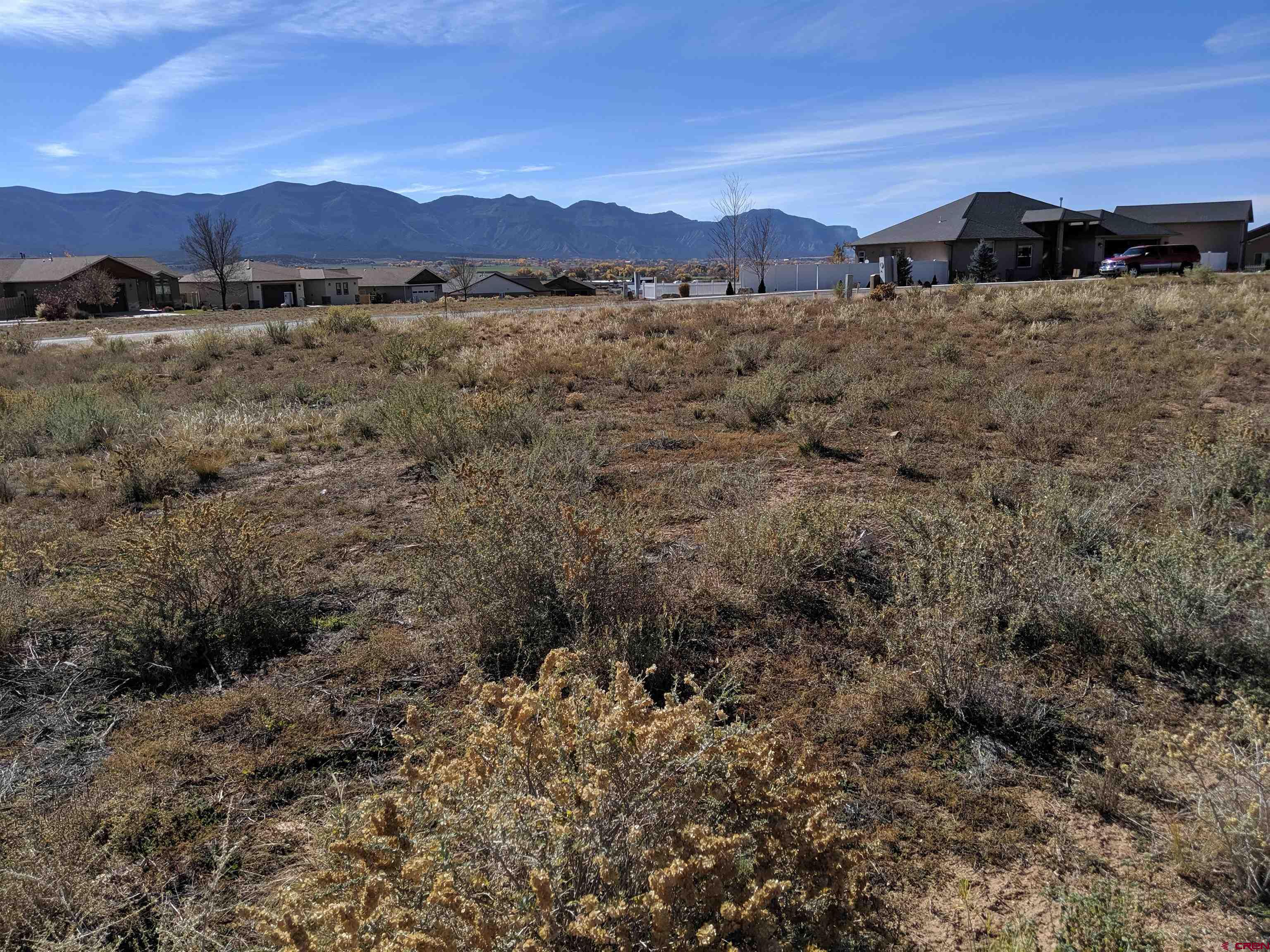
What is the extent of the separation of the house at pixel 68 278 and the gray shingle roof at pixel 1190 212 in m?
69.6

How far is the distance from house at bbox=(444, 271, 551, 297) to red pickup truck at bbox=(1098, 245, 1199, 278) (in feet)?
166

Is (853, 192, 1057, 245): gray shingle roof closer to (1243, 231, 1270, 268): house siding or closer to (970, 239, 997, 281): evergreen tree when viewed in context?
(970, 239, 997, 281): evergreen tree

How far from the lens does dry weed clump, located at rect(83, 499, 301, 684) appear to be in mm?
4430

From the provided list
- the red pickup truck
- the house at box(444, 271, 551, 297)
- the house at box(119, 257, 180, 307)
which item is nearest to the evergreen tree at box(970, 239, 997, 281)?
the red pickup truck

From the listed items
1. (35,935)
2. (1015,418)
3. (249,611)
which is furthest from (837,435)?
(35,935)

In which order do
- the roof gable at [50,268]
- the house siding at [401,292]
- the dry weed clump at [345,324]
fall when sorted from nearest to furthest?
the dry weed clump at [345,324]
the roof gable at [50,268]
the house siding at [401,292]

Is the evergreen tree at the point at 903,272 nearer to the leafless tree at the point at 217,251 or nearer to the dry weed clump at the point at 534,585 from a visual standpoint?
the dry weed clump at the point at 534,585

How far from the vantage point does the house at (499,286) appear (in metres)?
78.9

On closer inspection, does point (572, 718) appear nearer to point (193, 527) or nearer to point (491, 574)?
point (491, 574)

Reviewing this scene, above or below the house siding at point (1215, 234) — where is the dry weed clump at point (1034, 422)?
below

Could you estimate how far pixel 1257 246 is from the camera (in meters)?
54.8

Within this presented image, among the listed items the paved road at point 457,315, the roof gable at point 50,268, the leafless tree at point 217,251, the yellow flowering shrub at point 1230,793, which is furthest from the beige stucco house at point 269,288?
the yellow flowering shrub at point 1230,793

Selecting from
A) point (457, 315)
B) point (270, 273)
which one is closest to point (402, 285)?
point (270, 273)

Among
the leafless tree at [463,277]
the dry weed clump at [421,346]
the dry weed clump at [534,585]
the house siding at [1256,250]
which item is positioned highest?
the leafless tree at [463,277]
